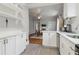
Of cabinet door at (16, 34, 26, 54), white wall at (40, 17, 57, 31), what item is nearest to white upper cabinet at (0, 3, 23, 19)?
cabinet door at (16, 34, 26, 54)

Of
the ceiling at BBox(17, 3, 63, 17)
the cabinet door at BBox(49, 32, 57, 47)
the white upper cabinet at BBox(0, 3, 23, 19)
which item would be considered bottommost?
the cabinet door at BBox(49, 32, 57, 47)

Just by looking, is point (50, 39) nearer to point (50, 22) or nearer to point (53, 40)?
point (53, 40)

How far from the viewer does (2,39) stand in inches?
68.0

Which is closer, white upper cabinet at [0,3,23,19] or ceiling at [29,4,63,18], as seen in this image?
white upper cabinet at [0,3,23,19]

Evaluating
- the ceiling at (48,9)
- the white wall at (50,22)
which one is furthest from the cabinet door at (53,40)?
the white wall at (50,22)

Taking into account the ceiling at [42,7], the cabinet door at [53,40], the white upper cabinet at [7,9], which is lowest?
the cabinet door at [53,40]

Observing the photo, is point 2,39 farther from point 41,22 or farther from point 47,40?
point 41,22

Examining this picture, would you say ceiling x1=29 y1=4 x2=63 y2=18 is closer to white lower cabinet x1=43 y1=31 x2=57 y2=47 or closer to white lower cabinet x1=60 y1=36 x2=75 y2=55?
white lower cabinet x1=43 y1=31 x2=57 y2=47

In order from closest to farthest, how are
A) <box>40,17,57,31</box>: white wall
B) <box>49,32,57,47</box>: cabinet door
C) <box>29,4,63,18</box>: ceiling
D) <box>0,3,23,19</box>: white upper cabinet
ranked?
1. <box>0,3,23,19</box>: white upper cabinet
2. <box>49,32,57,47</box>: cabinet door
3. <box>29,4,63,18</box>: ceiling
4. <box>40,17,57,31</box>: white wall

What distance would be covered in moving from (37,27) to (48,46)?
264 inches

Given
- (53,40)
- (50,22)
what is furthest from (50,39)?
(50,22)

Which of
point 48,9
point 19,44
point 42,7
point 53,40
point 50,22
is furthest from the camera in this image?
point 50,22

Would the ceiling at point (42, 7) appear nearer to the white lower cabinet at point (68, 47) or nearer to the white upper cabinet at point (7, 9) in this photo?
the white upper cabinet at point (7, 9)
